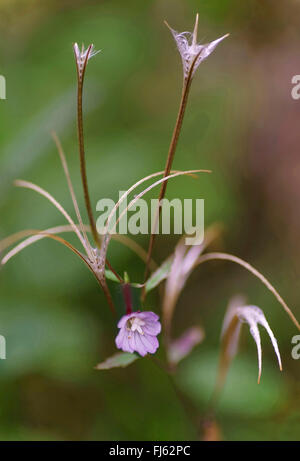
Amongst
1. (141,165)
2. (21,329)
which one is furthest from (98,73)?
(21,329)

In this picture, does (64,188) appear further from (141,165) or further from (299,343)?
(299,343)

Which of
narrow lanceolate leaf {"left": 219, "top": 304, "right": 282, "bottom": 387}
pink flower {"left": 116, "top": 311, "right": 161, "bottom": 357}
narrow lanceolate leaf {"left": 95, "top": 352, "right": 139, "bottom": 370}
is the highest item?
narrow lanceolate leaf {"left": 219, "top": 304, "right": 282, "bottom": 387}

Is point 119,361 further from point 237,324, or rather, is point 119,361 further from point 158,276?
point 237,324

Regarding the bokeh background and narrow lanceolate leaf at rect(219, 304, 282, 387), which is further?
the bokeh background

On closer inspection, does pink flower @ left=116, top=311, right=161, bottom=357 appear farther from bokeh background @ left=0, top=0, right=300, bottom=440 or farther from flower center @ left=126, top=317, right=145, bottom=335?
bokeh background @ left=0, top=0, right=300, bottom=440

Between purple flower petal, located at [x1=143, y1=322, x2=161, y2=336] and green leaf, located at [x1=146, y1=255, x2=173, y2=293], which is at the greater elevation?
green leaf, located at [x1=146, y1=255, x2=173, y2=293]

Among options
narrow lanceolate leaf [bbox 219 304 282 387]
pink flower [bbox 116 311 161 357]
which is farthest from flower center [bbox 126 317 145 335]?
narrow lanceolate leaf [bbox 219 304 282 387]
